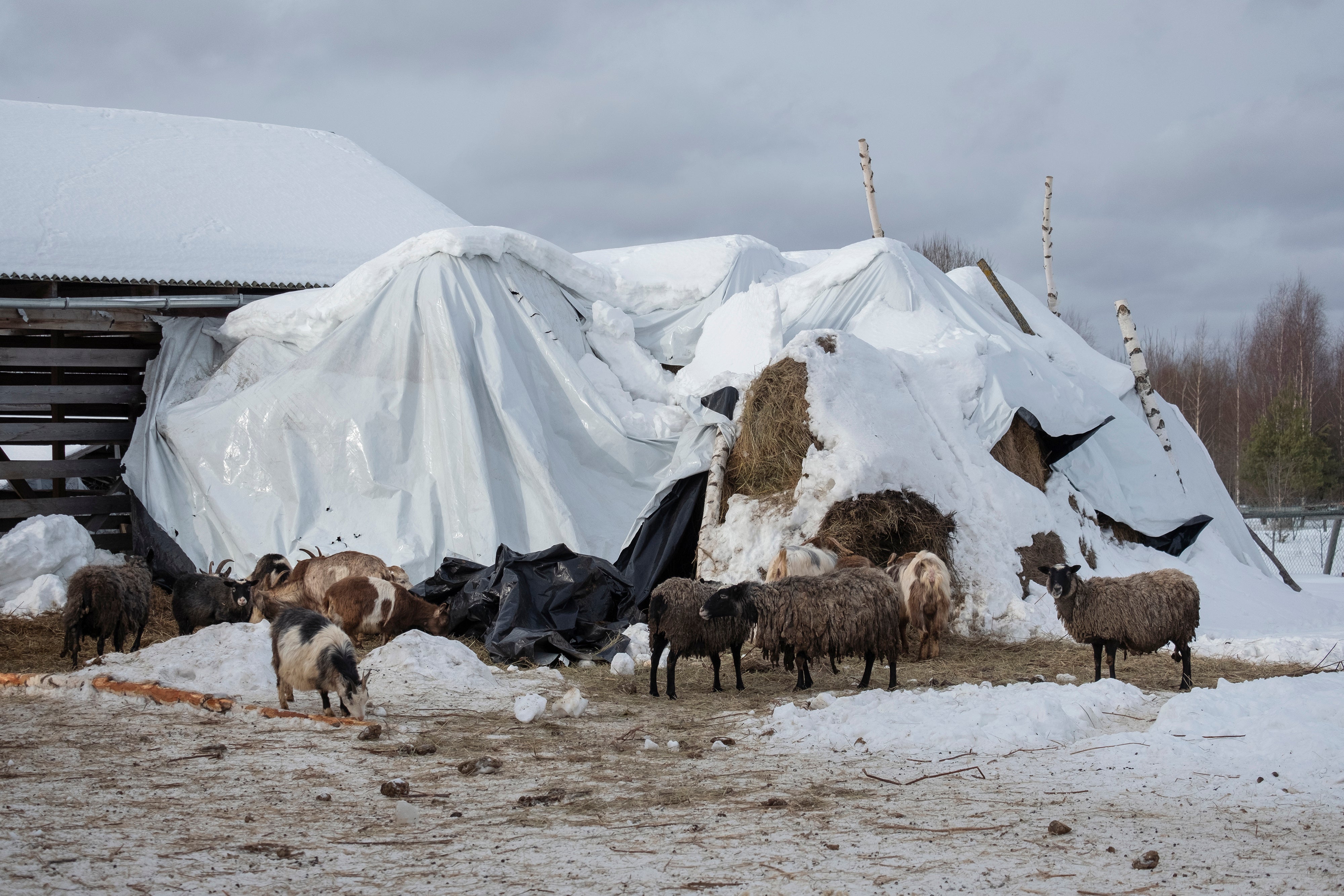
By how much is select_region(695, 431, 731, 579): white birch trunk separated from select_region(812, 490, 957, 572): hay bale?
1.21 meters

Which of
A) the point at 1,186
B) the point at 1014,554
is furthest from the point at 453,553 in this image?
the point at 1,186

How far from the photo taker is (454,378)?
11.9 m

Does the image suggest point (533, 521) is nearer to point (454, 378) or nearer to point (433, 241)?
point (454, 378)

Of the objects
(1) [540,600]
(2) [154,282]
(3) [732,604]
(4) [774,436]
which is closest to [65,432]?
(2) [154,282]

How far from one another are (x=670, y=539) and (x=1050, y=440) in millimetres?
4632

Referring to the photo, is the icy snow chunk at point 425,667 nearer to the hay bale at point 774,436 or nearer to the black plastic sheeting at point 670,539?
the black plastic sheeting at point 670,539

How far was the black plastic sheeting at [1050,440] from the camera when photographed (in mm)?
11859

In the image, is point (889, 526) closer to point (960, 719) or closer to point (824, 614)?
point (824, 614)

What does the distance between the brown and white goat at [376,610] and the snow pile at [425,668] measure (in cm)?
160

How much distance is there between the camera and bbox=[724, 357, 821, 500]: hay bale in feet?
36.3

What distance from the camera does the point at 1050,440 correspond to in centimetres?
1206

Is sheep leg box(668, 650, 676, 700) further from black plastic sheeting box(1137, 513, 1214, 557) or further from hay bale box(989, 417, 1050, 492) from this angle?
black plastic sheeting box(1137, 513, 1214, 557)

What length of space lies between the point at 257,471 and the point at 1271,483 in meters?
30.2

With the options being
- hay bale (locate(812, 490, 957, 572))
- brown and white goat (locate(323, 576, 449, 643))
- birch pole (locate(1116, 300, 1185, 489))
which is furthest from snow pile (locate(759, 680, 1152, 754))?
birch pole (locate(1116, 300, 1185, 489))
